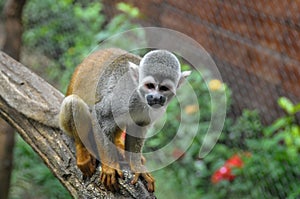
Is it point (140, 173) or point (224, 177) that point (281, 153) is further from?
point (140, 173)

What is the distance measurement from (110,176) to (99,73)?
2.49 feet

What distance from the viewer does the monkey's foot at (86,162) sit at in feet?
11.5

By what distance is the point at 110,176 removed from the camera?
134 inches

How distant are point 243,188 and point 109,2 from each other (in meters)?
3.38

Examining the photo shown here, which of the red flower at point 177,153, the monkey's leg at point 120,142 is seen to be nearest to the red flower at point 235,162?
the red flower at point 177,153

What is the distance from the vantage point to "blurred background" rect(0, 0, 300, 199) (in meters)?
5.34

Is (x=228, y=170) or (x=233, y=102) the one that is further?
(x=233, y=102)

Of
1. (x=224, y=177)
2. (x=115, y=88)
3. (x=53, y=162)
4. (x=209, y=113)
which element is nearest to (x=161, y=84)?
(x=115, y=88)

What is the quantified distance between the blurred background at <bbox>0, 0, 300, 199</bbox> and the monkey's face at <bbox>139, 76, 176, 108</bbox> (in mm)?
1589

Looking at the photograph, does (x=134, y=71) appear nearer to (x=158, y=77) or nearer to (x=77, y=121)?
(x=158, y=77)

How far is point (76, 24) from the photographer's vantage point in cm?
757

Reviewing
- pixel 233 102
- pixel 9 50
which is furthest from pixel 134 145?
pixel 233 102

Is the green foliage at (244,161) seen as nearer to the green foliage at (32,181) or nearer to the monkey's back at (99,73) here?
the green foliage at (32,181)

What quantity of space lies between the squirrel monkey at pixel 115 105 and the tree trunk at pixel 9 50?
35.1 inches
